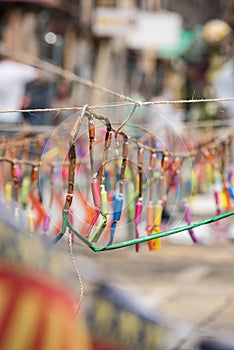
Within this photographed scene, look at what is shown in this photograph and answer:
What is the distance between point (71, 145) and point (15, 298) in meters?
1.16

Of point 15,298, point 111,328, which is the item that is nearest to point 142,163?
point 15,298

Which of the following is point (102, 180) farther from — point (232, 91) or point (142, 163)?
point (232, 91)

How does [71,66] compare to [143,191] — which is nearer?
[143,191]

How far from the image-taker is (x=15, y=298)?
12.6ft

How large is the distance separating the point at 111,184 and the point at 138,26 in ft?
51.4

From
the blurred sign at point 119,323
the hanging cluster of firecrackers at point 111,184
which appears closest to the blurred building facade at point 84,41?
the blurred sign at point 119,323

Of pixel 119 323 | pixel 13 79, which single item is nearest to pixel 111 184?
pixel 119 323

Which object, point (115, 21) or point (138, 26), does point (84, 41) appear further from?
point (115, 21)

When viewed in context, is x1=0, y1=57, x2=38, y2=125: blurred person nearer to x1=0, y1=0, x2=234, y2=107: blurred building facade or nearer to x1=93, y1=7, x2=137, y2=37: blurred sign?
x1=0, y1=0, x2=234, y2=107: blurred building facade

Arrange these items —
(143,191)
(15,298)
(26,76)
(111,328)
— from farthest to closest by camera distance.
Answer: (26,76) → (111,328) → (15,298) → (143,191)

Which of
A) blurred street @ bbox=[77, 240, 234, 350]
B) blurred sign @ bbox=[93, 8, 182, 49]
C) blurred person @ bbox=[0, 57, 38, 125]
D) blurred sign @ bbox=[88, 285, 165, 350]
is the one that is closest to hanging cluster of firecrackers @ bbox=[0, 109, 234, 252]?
blurred sign @ bbox=[88, 285, 165, 350]

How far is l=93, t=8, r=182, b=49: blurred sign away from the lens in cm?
1780

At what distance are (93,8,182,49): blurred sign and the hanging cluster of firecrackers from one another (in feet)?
43.1

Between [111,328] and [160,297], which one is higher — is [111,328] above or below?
above
